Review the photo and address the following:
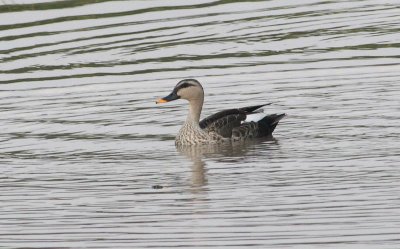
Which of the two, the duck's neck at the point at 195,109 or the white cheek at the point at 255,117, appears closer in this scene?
the white cheek at the point at 255,117

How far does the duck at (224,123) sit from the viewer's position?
2062 centimetres

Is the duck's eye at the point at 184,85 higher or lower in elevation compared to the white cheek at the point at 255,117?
higher

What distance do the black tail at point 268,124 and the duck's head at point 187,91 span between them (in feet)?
3.34

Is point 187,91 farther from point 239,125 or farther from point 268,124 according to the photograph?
point 268,124

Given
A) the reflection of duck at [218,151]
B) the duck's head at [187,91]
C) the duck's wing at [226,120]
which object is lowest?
the reflection of duck at [218,151]


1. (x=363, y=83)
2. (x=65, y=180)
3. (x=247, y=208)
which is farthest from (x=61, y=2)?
(x=247, y=208)

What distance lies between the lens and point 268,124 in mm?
20656

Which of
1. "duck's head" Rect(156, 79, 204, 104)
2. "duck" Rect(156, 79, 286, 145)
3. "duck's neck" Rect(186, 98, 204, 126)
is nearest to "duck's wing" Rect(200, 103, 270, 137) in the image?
"duck" Rect(156, 79, 286, 145)

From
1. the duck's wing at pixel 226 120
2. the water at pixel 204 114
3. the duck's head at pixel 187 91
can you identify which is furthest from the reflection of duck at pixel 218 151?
the duck's head at pixel 187 91

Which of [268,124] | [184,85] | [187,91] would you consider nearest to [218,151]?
[268,124]

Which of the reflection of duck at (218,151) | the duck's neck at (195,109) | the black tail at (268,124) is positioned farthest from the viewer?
the duck's neck at (195,109)

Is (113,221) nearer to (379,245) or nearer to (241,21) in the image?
(379,245)

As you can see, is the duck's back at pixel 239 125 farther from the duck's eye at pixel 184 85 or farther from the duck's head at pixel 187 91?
the duck's eye at pixel 184 85

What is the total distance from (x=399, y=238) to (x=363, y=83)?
10032mm
